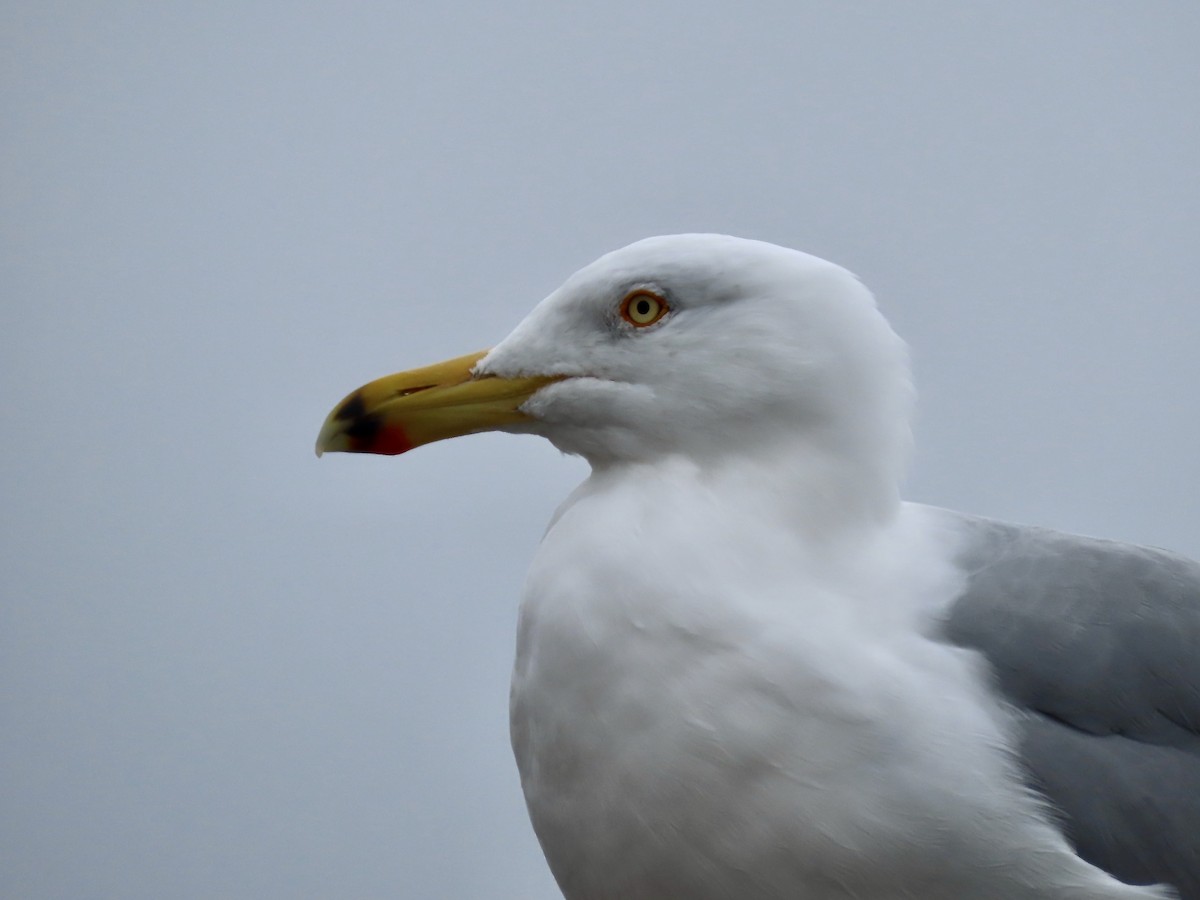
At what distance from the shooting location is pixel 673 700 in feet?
3.54

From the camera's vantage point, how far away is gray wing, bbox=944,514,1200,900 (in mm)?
1121

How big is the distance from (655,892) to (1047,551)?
1.85 feet

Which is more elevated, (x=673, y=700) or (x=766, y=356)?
(x=766, y=356)

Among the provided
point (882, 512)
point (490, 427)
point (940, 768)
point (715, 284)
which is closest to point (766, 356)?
point (715, 284)

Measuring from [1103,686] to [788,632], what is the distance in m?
0.34

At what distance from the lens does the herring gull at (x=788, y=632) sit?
105 centimetres

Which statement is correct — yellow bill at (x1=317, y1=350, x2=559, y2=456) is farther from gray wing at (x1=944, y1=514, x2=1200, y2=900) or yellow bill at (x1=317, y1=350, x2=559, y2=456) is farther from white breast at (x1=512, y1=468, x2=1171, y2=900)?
gray wing at (x1=944, y1=514, x2=1200, y2=900)

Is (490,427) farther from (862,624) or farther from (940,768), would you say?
(940,768)

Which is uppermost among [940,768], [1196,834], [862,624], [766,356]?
[766,356]

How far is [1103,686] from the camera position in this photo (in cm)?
119

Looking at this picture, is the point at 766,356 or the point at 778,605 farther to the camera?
the point at 766,356

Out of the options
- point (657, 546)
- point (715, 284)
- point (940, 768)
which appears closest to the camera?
point (940, 768)

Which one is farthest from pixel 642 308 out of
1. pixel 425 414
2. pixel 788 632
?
pixel 788 632

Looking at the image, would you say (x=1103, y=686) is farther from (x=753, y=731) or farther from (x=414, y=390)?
(x=414, y=390)
